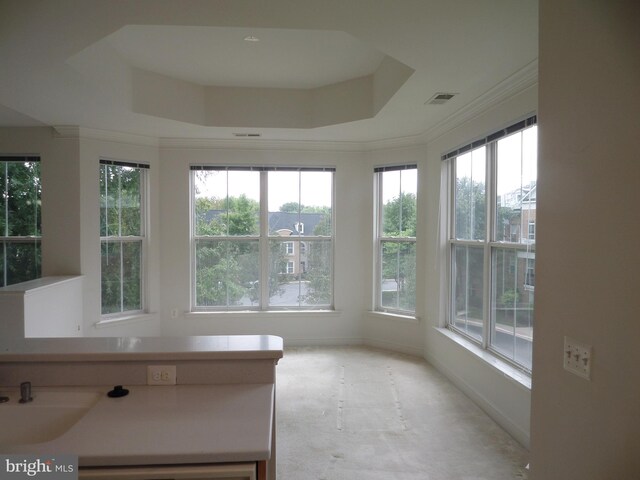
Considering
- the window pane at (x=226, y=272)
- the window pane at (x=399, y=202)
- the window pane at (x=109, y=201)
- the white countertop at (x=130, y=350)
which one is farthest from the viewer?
the window pane at (x=226, y=272)

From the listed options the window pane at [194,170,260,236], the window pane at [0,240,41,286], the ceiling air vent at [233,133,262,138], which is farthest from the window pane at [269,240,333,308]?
the window pane at [0,240,41,286]

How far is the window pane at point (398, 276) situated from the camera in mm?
4688

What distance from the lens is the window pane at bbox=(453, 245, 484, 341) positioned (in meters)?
3.45

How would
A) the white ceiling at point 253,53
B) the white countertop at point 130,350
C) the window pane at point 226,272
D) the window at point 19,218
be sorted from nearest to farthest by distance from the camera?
the white countertop at point 130,350 → the white ceiling at point 253,53 → the window at point 19,218 → the window pane at point 226,272

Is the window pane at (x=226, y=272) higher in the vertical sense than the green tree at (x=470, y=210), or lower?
lower

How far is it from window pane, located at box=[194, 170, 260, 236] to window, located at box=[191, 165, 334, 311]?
0.04 ft

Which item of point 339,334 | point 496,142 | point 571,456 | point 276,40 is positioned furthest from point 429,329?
point 276,40

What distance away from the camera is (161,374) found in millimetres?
1588

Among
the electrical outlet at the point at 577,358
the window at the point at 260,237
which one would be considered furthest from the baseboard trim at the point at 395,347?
the electrical outlet at the point at 577,358

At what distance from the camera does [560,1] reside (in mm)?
1439

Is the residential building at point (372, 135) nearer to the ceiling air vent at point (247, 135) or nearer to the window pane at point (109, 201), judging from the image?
the ceiling air vent at point (247, 135)

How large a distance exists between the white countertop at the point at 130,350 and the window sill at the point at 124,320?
2814mm

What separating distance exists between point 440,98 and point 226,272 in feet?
10.5

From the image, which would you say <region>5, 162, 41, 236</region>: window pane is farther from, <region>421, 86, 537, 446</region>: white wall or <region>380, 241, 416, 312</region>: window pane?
<region>421, 86, 537, 446</region>: white wall
